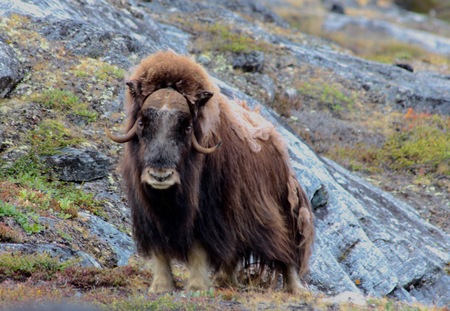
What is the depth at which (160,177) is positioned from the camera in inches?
216

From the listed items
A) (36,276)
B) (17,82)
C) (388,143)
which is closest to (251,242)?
(36,276)

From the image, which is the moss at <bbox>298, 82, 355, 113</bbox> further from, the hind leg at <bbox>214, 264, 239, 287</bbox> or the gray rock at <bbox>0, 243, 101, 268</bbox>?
the gray rock at <bbox>0, 243, 101, 268</bbox>

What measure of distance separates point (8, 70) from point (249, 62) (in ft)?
22.5

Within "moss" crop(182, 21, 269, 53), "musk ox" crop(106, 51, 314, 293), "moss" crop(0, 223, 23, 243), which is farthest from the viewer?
"moss" crop(182, 21, 269, 53)

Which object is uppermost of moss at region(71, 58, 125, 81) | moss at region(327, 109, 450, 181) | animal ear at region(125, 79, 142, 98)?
animal ear at region(125, 79, 142, 98)

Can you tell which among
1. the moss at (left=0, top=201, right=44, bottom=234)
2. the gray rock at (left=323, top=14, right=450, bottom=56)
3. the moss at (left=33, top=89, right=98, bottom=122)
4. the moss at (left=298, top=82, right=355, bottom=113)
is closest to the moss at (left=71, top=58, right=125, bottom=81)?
the moss at (left=33, top=89, right=98, bottom=122)

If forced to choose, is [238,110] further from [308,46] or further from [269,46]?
[308,46]

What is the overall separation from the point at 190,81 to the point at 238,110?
0.96 meters

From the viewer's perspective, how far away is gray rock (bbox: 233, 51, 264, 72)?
1551 cm

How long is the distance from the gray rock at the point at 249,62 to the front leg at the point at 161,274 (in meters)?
9.62

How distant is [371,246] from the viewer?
32.1 ft

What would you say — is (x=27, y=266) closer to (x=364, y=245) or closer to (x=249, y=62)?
(x=364, y=245)

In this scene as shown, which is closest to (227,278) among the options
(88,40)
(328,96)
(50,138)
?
(50,138)

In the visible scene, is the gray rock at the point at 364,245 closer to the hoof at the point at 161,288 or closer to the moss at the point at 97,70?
the moss at the point at 97,70
